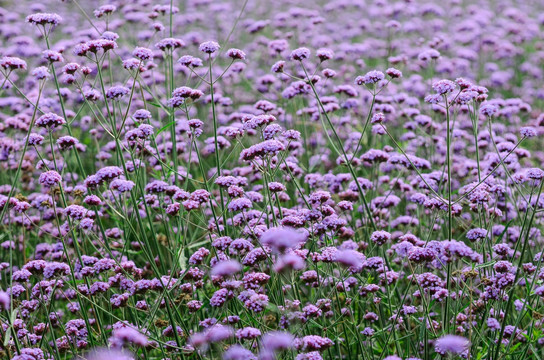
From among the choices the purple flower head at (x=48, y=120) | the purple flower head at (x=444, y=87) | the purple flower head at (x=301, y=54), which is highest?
the purple flower head at (x=301, y=54)

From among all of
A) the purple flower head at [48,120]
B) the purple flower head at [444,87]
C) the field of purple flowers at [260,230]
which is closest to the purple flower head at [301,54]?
the field of purple flowers at [260,230]

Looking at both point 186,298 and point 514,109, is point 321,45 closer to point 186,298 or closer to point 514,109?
point 514,109

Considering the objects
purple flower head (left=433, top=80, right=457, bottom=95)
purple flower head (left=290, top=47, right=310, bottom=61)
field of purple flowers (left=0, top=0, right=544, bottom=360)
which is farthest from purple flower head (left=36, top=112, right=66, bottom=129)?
purple flower head (left=433, top=80, right=457, bottom=95)

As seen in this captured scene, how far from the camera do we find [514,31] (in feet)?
31.5

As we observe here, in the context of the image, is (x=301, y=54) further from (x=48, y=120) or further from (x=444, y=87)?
(x=48, y=120)

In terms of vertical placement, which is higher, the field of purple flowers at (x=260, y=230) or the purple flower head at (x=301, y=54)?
the purple flower head at (x=301, y=54)

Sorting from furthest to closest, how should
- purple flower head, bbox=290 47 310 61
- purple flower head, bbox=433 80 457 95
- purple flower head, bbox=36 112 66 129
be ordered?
purple flower head, bbox=290 47 310 61 < purple flower head, bbox=36 112 66 129 < purple flower head, bbox=433 80 457 95

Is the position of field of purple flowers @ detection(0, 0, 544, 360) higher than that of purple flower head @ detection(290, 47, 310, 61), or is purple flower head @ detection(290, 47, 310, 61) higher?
purple flower head @ detection(290, 47, 310, 61)

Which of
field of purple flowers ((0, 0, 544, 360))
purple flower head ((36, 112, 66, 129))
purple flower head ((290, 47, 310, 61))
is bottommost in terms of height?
field of purple flowers ((0, 0, 544, 360))

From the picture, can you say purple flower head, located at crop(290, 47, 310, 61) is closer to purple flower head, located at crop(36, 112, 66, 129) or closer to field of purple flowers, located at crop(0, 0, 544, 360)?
field of purple flowers, located at crop(0, 0, 544, 360)

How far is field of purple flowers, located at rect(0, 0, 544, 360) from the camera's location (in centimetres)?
336

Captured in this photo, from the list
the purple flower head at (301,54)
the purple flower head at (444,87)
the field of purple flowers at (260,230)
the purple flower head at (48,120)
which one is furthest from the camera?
the purple flower head at (301,54)

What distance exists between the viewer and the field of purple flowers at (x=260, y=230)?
336cm

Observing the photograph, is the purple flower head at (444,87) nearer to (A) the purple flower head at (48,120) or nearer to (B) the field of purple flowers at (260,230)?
(B) the field of purple flowers at (260,230)
